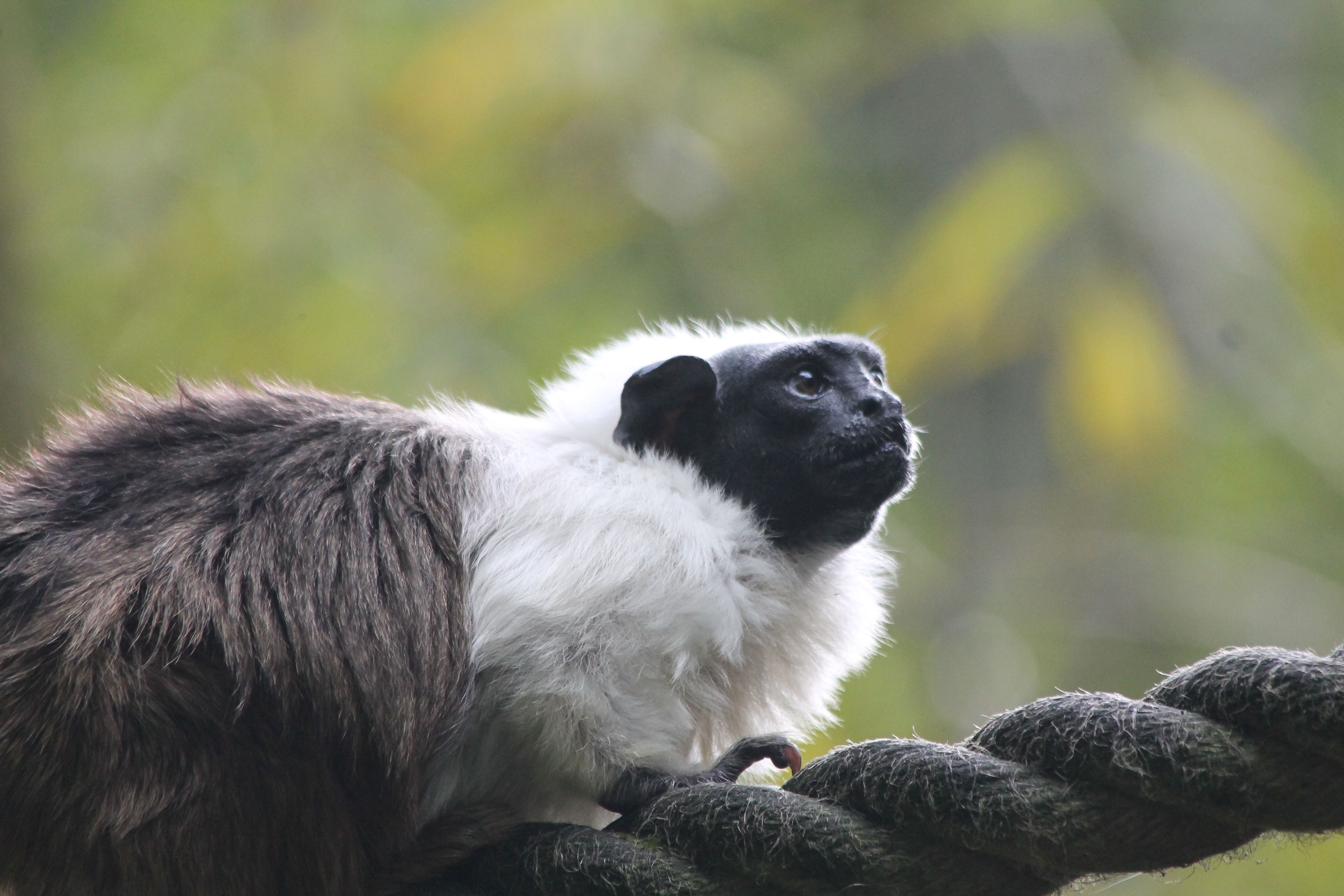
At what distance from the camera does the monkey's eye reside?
302 cm

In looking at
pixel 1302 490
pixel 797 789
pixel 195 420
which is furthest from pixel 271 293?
pixel 1302 490

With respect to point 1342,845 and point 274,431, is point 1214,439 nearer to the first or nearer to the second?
point 1342,845

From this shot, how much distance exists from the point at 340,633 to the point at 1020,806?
118cm

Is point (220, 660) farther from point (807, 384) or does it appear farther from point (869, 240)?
point (869, 240)

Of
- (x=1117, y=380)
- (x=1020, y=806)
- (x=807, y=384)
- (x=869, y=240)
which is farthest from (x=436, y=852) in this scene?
(x=869, y=240)

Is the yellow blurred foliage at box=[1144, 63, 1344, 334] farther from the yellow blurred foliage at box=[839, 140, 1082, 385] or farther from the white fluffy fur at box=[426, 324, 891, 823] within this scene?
the white fluffy fur at box=[426, 324, 891, 823]

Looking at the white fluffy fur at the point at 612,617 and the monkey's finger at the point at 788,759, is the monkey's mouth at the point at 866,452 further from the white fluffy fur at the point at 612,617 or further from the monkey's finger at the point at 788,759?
the monkey's finger at the point at 788,759

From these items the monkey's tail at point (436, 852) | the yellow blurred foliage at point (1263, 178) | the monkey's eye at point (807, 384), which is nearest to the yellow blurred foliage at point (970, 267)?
the yellow blurred foliage at point (1263, 178)

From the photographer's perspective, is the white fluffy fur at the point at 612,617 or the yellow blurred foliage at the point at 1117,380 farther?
the yellow blurred foliage at the point at 1117,380

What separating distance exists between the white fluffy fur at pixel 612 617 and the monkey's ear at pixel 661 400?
5cm

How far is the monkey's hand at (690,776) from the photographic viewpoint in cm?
244

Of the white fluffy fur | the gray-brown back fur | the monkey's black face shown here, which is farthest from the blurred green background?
the gray-brown back fur

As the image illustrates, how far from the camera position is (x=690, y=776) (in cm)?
248

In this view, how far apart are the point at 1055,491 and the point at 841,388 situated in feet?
20.7
